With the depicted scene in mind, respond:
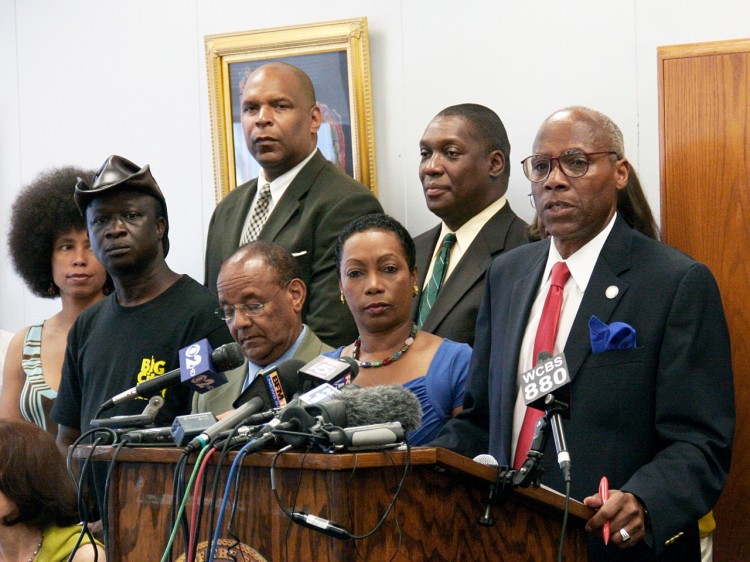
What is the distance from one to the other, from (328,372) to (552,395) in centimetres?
54

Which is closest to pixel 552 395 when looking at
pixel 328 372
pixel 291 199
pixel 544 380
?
pixel 544 380

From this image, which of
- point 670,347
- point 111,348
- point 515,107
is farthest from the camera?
point 515,107

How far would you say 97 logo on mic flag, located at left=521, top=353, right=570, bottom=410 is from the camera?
2604mm

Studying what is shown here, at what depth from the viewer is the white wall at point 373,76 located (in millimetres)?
5344

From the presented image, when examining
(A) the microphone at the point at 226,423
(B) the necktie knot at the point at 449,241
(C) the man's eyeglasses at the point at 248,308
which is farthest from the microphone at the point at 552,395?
(B) the necktie knot at the point at 449,241

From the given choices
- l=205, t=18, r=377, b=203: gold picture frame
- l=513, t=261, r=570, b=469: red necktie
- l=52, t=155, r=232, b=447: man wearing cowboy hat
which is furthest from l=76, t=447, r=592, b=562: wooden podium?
l=205, t=18, r=377, b=203: gold picture frame

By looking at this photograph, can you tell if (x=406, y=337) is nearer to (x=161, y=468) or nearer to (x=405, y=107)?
(x=161, y=468)

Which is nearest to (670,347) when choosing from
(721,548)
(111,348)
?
(721,548)

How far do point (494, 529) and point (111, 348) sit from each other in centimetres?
208

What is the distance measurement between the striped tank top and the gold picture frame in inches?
51.6

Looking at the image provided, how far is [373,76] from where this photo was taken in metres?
5.88

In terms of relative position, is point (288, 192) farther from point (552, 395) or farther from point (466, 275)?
point (552, 395)

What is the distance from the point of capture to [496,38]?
5633 millimetres

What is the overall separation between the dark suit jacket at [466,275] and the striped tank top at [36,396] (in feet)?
5.62
